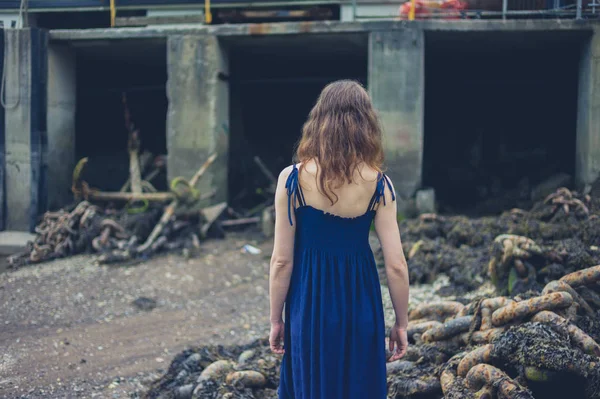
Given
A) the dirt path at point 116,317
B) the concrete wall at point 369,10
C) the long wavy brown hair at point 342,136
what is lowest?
the dirt path at point 116,317

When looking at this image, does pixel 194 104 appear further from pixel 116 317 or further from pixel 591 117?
pixel 591 117

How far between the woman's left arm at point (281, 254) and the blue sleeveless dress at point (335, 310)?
0.04 m

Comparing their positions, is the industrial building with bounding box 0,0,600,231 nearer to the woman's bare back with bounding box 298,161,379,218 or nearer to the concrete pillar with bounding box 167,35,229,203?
the concrete pillar with bounding box 167,35,229,203

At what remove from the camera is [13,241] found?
39.1 ft

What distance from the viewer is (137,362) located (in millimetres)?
6371

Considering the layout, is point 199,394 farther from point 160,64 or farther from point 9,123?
point 160,64

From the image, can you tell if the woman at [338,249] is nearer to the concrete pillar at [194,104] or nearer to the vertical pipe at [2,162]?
the concrete pillar at [194,104]

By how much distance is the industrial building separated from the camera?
1166cm

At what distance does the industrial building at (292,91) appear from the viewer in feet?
38.2

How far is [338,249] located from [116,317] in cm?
523

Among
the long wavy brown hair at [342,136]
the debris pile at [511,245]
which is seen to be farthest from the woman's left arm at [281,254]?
the debris pile at [511,245]

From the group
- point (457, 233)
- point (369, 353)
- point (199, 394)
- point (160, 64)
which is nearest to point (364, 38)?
point (457, 233)

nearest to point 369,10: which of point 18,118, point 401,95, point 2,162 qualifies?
point 401,95

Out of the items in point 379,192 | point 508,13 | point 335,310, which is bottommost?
point 335,310
